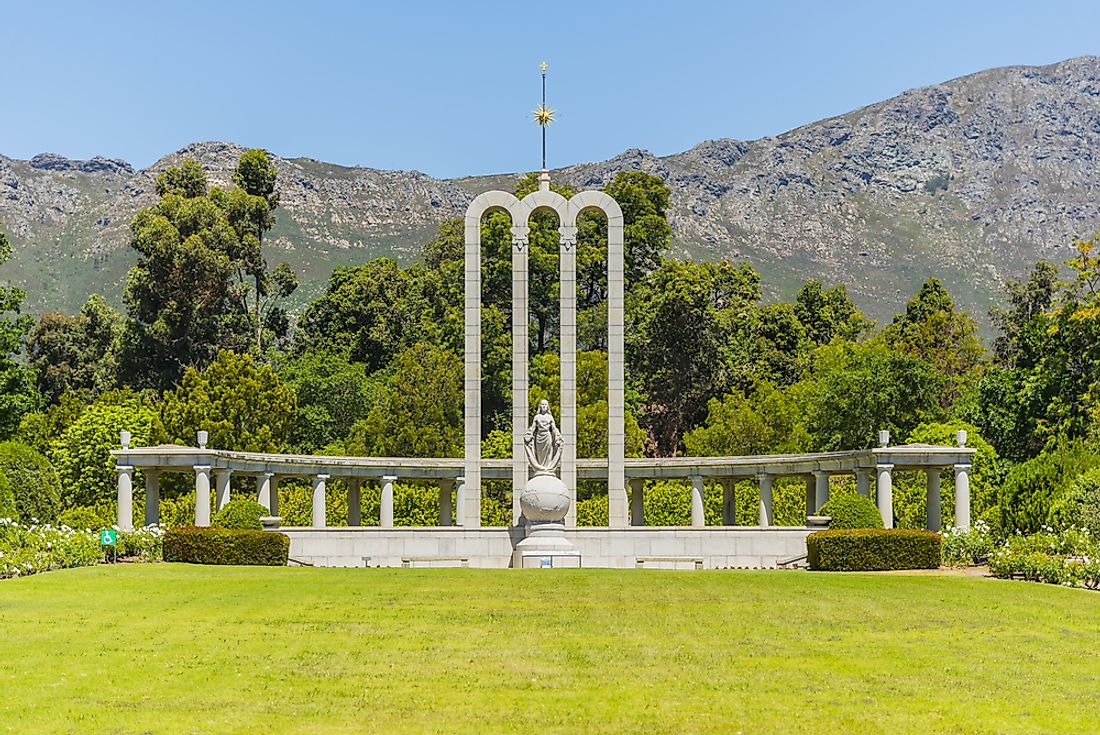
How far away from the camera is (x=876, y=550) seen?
1471 inches

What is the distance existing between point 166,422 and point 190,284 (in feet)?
45.4

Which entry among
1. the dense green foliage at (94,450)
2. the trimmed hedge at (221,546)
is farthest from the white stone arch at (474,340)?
the dense green foliage at (94,450)

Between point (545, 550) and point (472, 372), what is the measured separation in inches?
332

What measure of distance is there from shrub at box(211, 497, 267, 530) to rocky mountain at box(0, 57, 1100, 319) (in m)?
94.2

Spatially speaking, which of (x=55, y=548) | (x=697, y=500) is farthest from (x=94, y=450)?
(x=55, y=548)

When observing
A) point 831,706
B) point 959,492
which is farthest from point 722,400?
point 831,706

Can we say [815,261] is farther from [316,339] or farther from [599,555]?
[599,555]

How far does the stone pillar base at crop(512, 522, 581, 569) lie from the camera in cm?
4169

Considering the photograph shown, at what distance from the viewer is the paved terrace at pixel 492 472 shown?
Answer: 45.8 metres

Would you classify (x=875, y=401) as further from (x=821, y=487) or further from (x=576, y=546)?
(x=576, y=546)

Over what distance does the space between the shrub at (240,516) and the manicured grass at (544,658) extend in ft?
34.3

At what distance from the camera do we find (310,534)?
43062 millimetres

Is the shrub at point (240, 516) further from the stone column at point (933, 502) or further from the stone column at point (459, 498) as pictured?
the stone column at point (933, 502)

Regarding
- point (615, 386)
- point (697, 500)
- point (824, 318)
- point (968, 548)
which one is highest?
point (824, 318)
